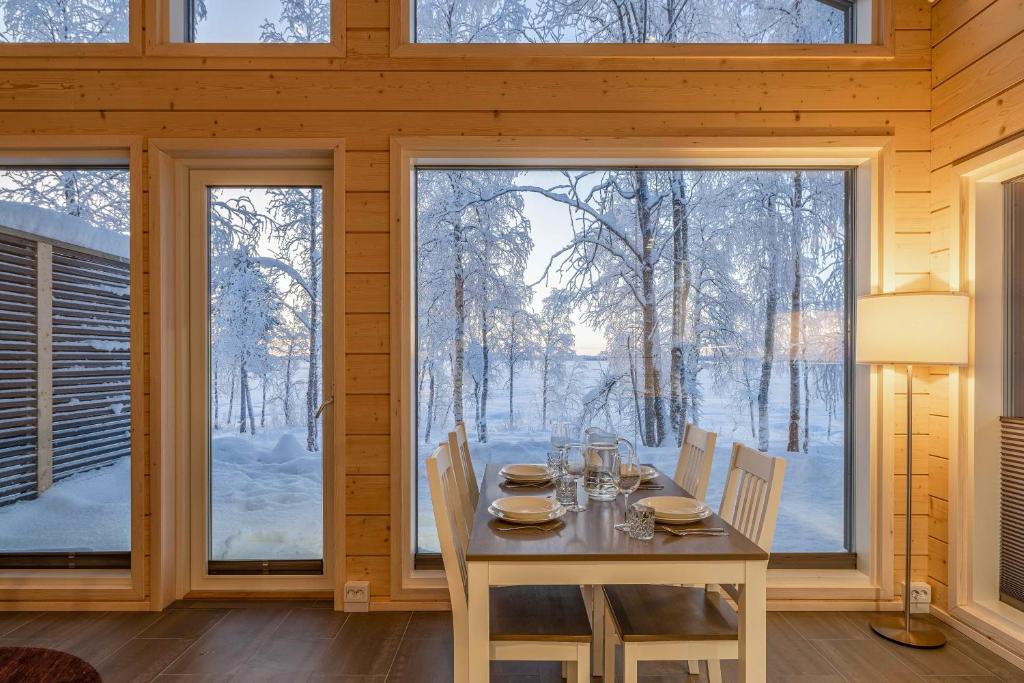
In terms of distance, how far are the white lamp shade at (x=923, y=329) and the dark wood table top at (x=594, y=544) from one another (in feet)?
4.19

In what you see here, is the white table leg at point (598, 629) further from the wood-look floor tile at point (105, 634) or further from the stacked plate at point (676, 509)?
the wood-look floor tile at point (105, 634)

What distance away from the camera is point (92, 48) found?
113 inches

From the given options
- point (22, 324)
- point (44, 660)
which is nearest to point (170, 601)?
point (44, 660)

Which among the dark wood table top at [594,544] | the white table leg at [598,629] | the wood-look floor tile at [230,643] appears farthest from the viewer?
the wood-look floor tile at [230,643]

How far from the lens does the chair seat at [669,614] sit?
67.7 inches

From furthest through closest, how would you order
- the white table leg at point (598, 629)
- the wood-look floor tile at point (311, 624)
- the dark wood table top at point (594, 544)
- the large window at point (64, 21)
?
1. the large window at point (64, 21)
2. the wood-look floor tile at point (311, 624)
3. the white table leg at point (598, 629)
4. the dark wood table top at point (594, 544)

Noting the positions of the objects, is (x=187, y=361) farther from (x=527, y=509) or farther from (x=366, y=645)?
(x=527, y=509)

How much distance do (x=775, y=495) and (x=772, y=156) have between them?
183cm

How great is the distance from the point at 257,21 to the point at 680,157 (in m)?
2.27

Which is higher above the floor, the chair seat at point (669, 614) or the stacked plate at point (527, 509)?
the stacked plate at point (527, 509)

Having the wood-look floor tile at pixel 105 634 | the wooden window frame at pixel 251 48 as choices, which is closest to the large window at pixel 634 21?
the wooden window frame at pixel 251 48

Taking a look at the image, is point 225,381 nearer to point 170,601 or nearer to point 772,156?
point 170,601

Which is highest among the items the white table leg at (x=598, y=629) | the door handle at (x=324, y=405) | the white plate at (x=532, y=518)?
the door handle at (x=324, y=405)

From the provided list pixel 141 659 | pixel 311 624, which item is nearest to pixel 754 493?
pixel 311 624
